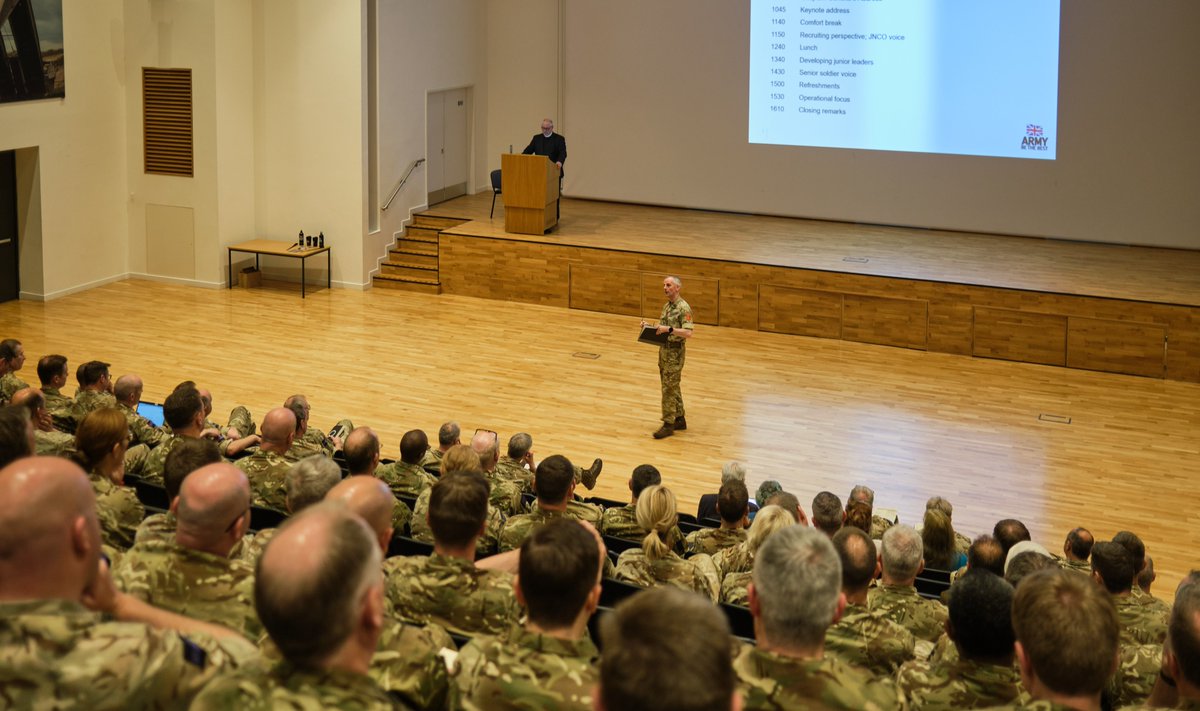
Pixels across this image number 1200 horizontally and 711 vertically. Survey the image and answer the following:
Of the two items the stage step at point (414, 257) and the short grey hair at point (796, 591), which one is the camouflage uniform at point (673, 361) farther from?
the short grey hair at point (796, 591)

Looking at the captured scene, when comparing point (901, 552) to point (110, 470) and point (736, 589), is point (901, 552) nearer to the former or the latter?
point (736, 589)

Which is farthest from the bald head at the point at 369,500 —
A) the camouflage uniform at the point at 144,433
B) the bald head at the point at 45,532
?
the camouflage uniform at the point at 144,433

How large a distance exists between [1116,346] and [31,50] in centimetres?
1151

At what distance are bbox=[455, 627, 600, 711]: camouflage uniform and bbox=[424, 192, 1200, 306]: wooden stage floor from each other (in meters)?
10.6

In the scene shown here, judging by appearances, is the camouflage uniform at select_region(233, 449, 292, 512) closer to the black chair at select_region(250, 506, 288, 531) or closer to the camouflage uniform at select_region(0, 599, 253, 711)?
the black chair at select_region(250, 506, 288, 531)

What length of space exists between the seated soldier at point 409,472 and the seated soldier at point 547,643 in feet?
11.4

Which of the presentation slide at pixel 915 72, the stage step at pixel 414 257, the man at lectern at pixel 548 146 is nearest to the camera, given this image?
the presentation slide at pixel 915 72

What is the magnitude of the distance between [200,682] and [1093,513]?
7.47m

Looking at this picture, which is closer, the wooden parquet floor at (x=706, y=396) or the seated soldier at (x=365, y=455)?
the seated soldier at (x=365, y=455)

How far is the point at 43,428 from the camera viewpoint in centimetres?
640

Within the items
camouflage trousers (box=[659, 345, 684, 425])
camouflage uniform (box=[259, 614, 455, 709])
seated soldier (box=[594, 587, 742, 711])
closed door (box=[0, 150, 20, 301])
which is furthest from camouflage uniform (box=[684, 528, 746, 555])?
closed door (box=[0, 150, 20, 301])

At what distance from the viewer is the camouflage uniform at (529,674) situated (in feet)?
8.22

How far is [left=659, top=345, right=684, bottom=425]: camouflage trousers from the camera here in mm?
9891

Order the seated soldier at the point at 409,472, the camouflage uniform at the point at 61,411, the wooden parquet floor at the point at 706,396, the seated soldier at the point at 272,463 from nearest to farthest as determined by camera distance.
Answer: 1. the seated soldier at the point at 272,463
2. the seated soldier at the point at 409,472
3. the camouflage uniform at the point at 61,411
4. the wooden parquet floor at the point at 706,396
